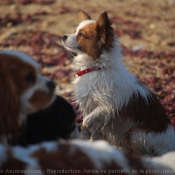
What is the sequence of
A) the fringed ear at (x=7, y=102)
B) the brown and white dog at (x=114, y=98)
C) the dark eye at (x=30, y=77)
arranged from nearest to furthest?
the fringed ear at (x=7, y=102) → the dark eye at (x=30, y=77) → the brown and white dog at (x=114, y=98)

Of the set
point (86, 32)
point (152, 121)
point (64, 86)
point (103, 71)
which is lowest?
point (64, 86)

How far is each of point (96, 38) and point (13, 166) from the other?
10.2 feet

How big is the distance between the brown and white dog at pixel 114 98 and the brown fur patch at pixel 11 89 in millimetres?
→ 2088

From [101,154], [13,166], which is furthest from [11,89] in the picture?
[101,154]

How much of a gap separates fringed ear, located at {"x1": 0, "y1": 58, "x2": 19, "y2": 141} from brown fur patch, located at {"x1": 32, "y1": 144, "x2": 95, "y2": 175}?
72 centimetres

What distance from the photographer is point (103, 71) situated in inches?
201

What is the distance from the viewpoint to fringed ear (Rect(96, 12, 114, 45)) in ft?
16.0

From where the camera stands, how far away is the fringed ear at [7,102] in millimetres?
2873

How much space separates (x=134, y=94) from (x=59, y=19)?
24.4ft

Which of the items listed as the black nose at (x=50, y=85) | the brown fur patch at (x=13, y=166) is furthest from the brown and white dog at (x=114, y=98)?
the brown fur patch at (x=13, y=166)

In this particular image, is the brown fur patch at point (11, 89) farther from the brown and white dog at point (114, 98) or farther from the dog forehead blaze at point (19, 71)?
the brown and white dog at point (114, 98)

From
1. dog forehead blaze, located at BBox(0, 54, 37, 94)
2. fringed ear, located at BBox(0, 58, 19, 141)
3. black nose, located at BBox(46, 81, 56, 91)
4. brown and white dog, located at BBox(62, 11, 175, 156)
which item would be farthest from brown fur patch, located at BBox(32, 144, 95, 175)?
brown and white dog, located at BBox(62, 11, 175, 156)

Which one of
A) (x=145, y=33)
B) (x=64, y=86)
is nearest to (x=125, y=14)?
(x=145, y=33)

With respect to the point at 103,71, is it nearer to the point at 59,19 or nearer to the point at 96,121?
the point at 96,121
